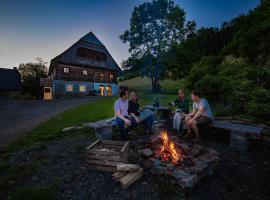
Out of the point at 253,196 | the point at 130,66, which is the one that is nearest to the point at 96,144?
the point at 253,196

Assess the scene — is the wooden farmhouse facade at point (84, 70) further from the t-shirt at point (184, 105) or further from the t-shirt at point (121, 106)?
the t-shirt at point (184, 105)

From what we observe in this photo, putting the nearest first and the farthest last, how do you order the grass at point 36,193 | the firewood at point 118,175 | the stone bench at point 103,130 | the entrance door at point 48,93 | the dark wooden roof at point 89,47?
1. the grass at point 36,193
2. the firewood at point 118,175
3. the stone bench at point 103,130
4. the dark wooden roof at point 89,47
5. the entrance door at point 48,93

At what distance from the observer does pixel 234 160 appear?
3.96 meters

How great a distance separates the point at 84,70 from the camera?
27062 mm

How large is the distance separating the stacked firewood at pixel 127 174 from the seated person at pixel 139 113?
2.36 m

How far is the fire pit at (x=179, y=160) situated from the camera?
2.86 m

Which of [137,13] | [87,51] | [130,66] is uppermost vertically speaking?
[137,13]

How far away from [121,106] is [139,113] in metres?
0.95

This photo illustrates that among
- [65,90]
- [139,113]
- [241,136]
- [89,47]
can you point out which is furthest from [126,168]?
[89,47]

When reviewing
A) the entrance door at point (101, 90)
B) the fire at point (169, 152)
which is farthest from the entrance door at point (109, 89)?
the fire at point (169, 152)

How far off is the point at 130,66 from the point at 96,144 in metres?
25.2

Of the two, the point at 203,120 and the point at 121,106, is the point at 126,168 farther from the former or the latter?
the point at 203,120

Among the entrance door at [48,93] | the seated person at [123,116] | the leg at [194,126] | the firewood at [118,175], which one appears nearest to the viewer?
the firewood at [118,175]

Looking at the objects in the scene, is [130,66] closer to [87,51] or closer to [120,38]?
[120,38]
